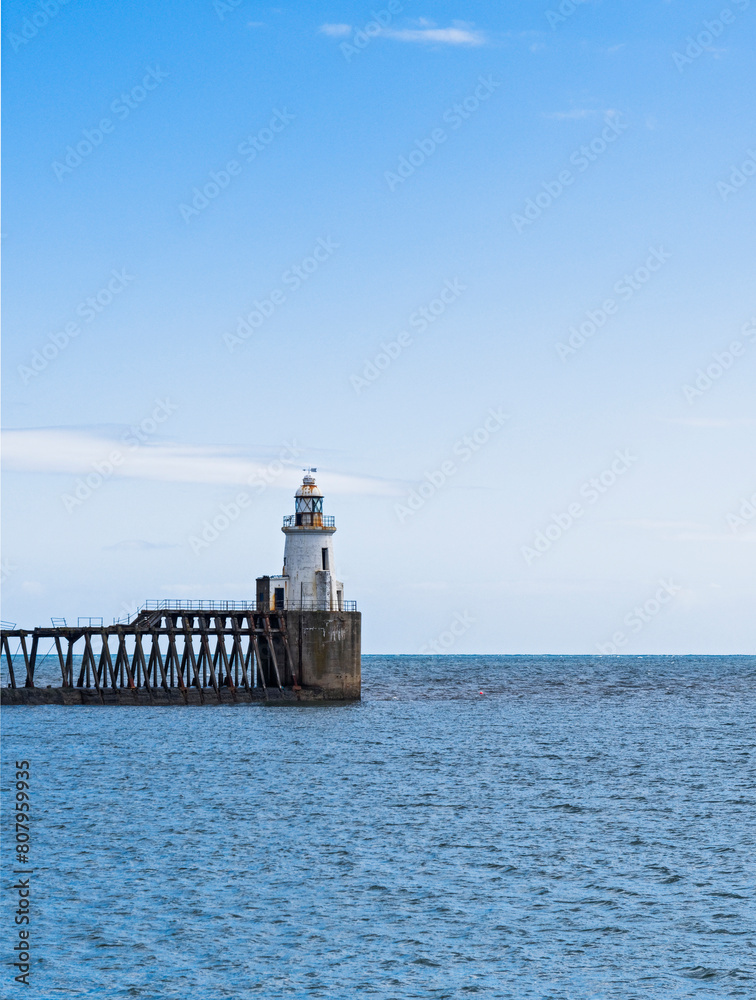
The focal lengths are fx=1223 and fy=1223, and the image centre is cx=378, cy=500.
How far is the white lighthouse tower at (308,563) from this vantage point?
205 feet

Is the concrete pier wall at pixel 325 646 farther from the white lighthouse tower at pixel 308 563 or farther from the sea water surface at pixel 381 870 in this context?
the sea water surface at pixel 381 870

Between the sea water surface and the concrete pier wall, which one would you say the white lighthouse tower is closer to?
the concrete pier wall

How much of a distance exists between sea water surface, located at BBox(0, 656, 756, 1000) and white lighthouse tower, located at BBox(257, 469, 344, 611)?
45.1 feet

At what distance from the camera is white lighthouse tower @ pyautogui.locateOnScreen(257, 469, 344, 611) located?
205ft

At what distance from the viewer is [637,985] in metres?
18.2

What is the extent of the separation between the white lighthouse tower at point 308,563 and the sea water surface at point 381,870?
13755mm

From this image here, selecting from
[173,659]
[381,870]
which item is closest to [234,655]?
[173,659]

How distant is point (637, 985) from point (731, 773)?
24958 mm

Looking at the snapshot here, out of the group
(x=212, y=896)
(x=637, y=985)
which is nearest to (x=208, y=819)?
(x=212, y=896)

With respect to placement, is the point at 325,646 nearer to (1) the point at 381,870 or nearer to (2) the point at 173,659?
(2) the point at 173,659

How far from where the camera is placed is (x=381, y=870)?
25.1 meters

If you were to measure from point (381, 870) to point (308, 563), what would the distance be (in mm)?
37943

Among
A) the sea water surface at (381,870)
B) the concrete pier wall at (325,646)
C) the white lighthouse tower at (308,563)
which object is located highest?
the white lighthouse tower at (308,563)

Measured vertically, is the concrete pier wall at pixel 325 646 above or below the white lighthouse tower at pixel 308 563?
below
